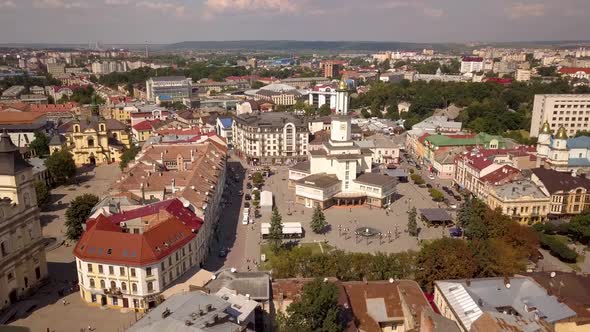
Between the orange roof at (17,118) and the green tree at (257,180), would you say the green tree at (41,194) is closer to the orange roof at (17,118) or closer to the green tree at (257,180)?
the green tree at (257,180)

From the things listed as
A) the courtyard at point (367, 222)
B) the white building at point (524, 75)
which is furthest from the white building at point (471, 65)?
the courtyard at point (367, 222)

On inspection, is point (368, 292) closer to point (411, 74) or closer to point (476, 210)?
point (476, 210)

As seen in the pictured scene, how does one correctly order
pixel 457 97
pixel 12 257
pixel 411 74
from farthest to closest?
pixel 411 74 → pixel 457 97 → pixel 12 257

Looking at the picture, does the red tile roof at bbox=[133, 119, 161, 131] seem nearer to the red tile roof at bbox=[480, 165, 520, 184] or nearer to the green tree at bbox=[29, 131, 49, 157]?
the green tree at bbox=[29, 131, 49, 157]

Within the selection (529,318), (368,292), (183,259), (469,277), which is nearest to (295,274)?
(368,292)

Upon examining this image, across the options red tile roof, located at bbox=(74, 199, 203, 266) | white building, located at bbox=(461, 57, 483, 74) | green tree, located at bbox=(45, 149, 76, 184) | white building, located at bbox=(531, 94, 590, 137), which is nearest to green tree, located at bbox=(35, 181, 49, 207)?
green tree, located at bbox=(45, 149, 76, 184)

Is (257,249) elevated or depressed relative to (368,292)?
depressed

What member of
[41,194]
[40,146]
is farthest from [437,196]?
[40,146]

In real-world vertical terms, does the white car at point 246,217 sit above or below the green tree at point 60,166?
below
